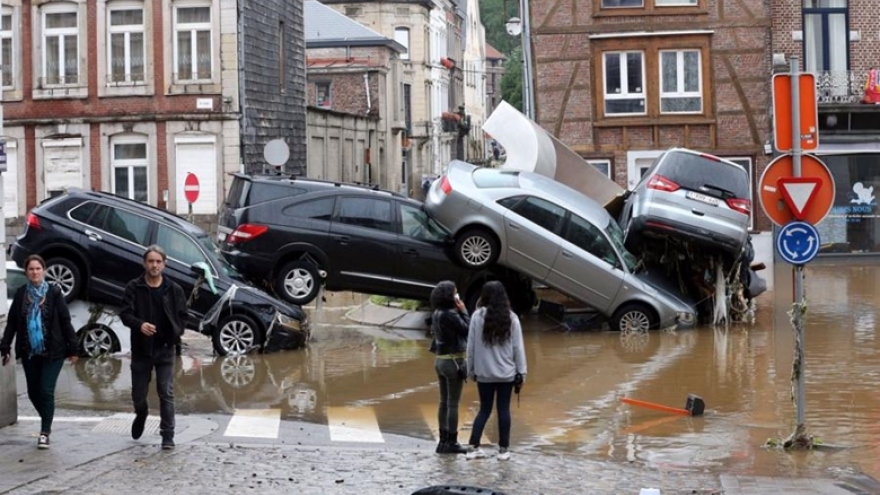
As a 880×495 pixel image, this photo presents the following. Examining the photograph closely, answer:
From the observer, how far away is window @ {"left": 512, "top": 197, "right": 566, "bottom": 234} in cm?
2023

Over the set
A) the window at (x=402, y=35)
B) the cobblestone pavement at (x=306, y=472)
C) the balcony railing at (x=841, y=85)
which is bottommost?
the cobblestone pavement at (x=306, y=472)

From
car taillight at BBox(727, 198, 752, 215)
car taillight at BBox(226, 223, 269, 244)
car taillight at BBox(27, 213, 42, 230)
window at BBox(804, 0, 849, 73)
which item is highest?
window at BBox(804, 0, 849, 73)

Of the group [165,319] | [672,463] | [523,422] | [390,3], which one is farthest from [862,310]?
[390,3]

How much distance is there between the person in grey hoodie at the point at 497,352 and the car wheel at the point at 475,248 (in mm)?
8788

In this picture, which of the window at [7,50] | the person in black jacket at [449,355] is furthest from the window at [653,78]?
the person in black jacket at [449,355]

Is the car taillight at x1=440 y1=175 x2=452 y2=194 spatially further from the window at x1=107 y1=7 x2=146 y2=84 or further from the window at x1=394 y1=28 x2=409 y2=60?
the window at x1=394 y1=28 x2=409 y2=60

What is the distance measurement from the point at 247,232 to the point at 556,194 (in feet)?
15.1

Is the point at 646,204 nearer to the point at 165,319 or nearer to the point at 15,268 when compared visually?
the point at 15,268

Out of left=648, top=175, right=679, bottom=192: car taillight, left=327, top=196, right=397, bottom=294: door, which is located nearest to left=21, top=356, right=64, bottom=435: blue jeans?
left=327, top=196, right=397, bottom=294: door

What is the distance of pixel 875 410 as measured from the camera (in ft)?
45.3

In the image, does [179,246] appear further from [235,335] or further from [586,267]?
[586,267]

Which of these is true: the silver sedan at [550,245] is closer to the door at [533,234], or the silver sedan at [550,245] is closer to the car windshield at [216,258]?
the door at [533,234]

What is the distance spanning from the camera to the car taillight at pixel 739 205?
20859mm

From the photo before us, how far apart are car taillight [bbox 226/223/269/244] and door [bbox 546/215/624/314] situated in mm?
4117
